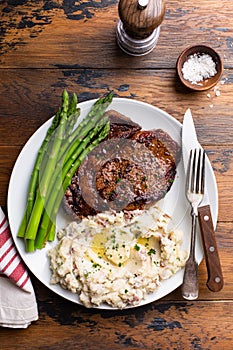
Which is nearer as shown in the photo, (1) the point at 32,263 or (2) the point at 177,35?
(1) the point at 32,263

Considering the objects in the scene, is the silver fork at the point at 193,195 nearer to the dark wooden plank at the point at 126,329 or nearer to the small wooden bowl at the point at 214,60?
the dark wooden plank at the point at 126,329

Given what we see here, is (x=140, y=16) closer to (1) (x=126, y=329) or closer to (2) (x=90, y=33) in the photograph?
(2) (x=90, y=33)

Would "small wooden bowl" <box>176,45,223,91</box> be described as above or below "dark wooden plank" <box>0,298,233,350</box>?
above

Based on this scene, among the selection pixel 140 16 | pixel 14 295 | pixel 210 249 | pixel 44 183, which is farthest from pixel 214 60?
pixel 14 295

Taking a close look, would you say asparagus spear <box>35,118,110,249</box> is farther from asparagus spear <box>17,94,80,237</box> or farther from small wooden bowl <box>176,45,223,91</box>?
small wooden bowl <box>176,45,223,91</box>

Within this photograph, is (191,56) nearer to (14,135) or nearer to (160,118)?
(160,118)

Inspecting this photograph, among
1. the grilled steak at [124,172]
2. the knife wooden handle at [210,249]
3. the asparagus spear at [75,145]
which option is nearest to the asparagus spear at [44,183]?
the asparagus spear at [75,145]

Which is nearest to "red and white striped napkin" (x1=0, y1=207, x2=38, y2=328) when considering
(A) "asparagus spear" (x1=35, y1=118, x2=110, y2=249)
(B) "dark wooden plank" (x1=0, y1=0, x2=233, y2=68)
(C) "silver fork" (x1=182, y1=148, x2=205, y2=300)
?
(A) "asparagus spear" (x1=35, y1=118, x2=110, y2=249)

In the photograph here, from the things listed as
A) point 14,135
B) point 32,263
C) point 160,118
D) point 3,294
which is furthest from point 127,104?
point 3,294
